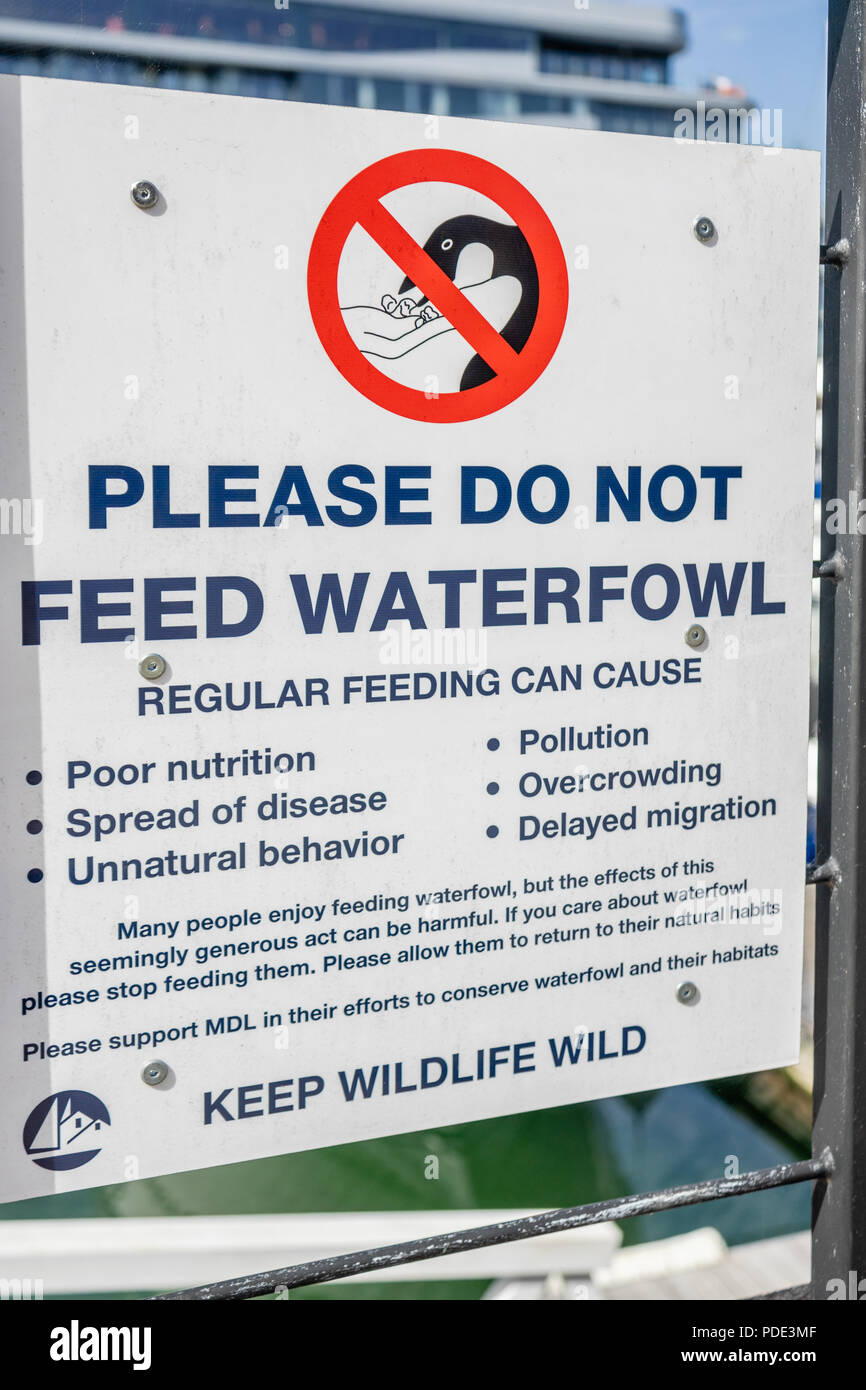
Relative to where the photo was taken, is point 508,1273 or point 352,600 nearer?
point 352,600

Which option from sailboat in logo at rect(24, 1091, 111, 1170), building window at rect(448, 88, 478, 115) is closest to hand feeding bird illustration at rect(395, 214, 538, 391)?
sailboat in logo at rect(24, 1091, 111, 1170)

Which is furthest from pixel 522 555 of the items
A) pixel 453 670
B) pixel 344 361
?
pixel 344 361

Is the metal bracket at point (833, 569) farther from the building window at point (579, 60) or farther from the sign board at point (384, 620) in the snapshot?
A: the building window at point (579, 60)

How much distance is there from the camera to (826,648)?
4.72ft

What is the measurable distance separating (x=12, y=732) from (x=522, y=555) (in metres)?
0.61

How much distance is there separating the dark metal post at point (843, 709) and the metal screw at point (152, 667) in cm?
83

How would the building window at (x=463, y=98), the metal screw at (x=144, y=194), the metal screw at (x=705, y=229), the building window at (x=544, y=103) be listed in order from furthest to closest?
the building window at (x=544, y=103) < the building window at (x=463, y=98) < the metal screw at (x=705, y=229) < the metal screw at (x=144, y=194)

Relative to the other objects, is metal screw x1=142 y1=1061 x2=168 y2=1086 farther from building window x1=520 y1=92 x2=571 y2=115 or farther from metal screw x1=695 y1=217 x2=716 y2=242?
building window x1=520 y1=92 x2=571 y2=115

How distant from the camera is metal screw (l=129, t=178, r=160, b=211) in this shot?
1.16m

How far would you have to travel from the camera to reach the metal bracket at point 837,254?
4.64ft

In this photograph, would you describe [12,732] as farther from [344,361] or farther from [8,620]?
[344,361]

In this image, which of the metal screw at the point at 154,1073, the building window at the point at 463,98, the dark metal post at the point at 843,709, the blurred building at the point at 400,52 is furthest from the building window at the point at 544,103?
the metal screw at the point at 154,1073

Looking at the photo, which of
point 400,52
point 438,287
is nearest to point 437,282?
point 438,287

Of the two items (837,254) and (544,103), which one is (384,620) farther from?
(544,103)
